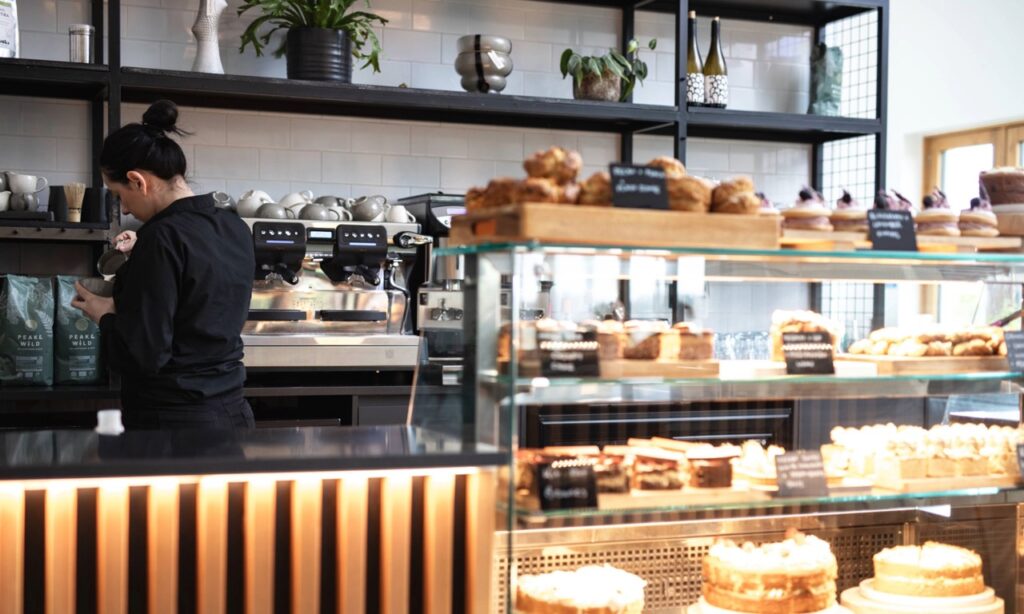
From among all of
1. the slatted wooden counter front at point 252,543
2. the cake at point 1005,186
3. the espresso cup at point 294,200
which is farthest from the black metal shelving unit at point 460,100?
the cake at point 1005,186

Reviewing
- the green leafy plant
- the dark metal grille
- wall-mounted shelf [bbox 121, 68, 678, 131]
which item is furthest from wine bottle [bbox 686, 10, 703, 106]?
the green leafy plant

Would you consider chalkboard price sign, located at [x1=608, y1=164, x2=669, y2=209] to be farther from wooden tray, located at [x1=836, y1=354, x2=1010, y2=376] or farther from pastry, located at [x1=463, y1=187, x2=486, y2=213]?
wooden tray, located at [x1=836, y1=354, x2=1010, y2=376]

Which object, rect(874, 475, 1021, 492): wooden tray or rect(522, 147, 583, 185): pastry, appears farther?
rect(874, 475, 1021, 492): wooden tray

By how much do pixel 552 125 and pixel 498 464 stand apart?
3278 mm

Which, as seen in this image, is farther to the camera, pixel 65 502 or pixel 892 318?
pixel 892 318

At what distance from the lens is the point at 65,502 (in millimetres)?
1909

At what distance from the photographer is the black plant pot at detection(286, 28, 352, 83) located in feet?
14.3

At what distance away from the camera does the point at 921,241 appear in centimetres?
222

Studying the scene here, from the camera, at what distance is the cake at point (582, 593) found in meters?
2.06

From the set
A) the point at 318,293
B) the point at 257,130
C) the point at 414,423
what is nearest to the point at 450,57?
the point at 257,130

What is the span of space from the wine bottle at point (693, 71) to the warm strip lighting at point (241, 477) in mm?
3173

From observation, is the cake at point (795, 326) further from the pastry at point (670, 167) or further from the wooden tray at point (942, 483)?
the pastry at point (670, 167)

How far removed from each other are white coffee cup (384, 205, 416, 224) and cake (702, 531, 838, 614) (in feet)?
7.95

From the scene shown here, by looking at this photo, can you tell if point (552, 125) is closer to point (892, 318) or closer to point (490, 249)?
point (892, 318)
